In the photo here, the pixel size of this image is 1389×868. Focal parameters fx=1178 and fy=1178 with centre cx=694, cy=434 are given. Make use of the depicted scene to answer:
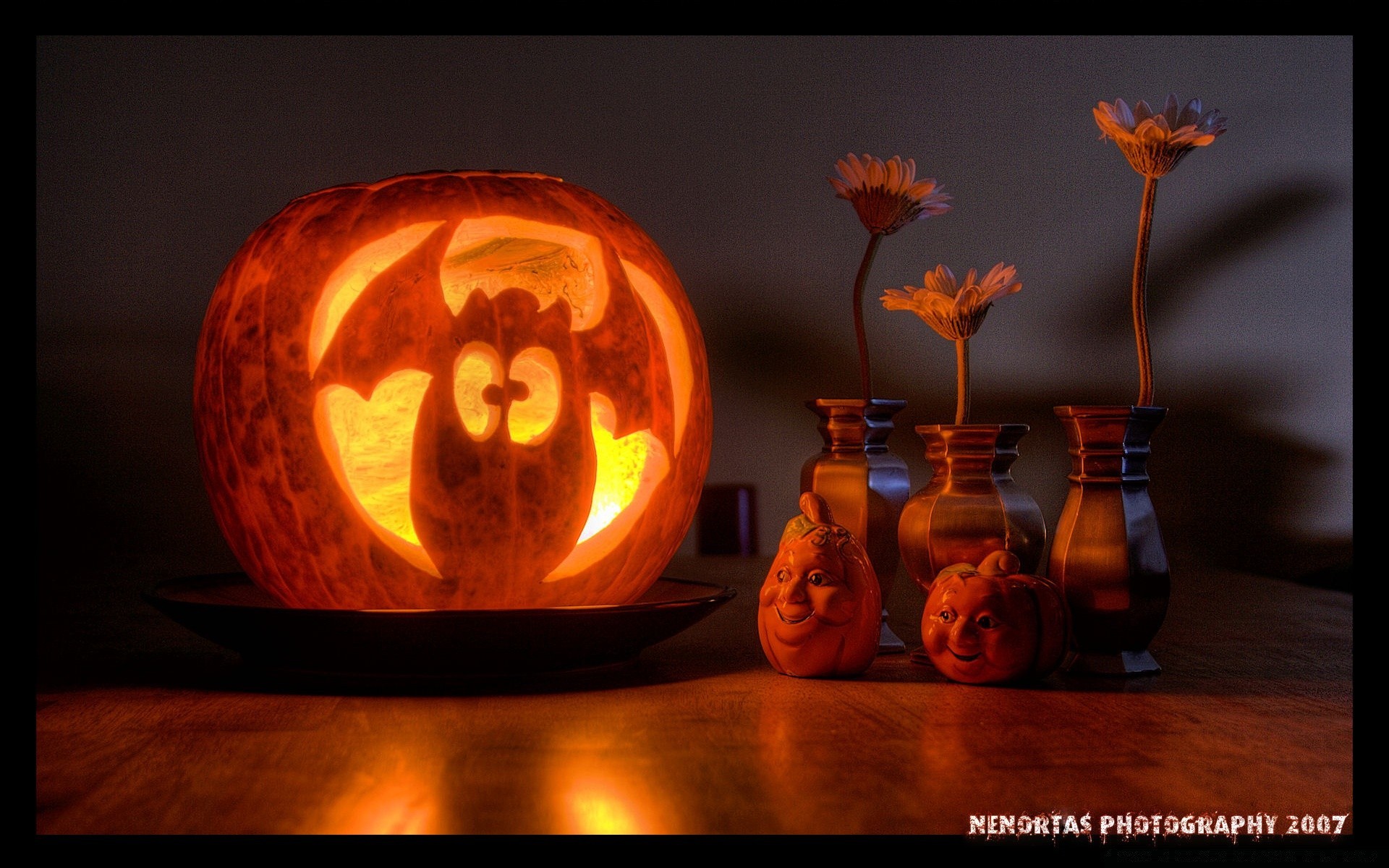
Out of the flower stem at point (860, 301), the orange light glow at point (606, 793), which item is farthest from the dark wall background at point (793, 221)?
the orange light glow at point (606, 793)

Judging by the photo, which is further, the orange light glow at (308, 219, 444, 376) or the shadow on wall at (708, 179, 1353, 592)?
the shadow on wall at (708, 179, 1353, 592)

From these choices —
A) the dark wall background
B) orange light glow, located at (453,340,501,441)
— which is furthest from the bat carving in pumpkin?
the dark wall background

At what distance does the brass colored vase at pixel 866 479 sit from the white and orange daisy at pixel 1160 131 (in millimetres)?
250

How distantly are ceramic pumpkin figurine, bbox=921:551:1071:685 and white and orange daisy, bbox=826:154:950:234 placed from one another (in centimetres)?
32

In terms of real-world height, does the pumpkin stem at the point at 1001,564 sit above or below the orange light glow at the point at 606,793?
above

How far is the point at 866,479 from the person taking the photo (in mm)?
925

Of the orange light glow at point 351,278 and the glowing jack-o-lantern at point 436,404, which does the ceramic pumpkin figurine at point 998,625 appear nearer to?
the glowing jack-o-lantern at point 436,404

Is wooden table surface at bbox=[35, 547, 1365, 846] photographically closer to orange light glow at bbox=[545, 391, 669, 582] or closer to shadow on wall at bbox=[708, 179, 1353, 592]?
orange light glow at bbox=[545, 391, 669, 582]

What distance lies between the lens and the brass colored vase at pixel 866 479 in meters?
0.92

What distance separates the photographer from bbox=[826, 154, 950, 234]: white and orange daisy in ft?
3.14

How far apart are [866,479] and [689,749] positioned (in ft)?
1.23

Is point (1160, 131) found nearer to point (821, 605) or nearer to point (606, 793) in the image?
point (821, 605)

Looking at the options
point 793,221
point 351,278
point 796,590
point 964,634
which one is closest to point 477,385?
point 351,278

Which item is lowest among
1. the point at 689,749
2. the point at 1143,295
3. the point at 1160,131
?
the point at 689,749
